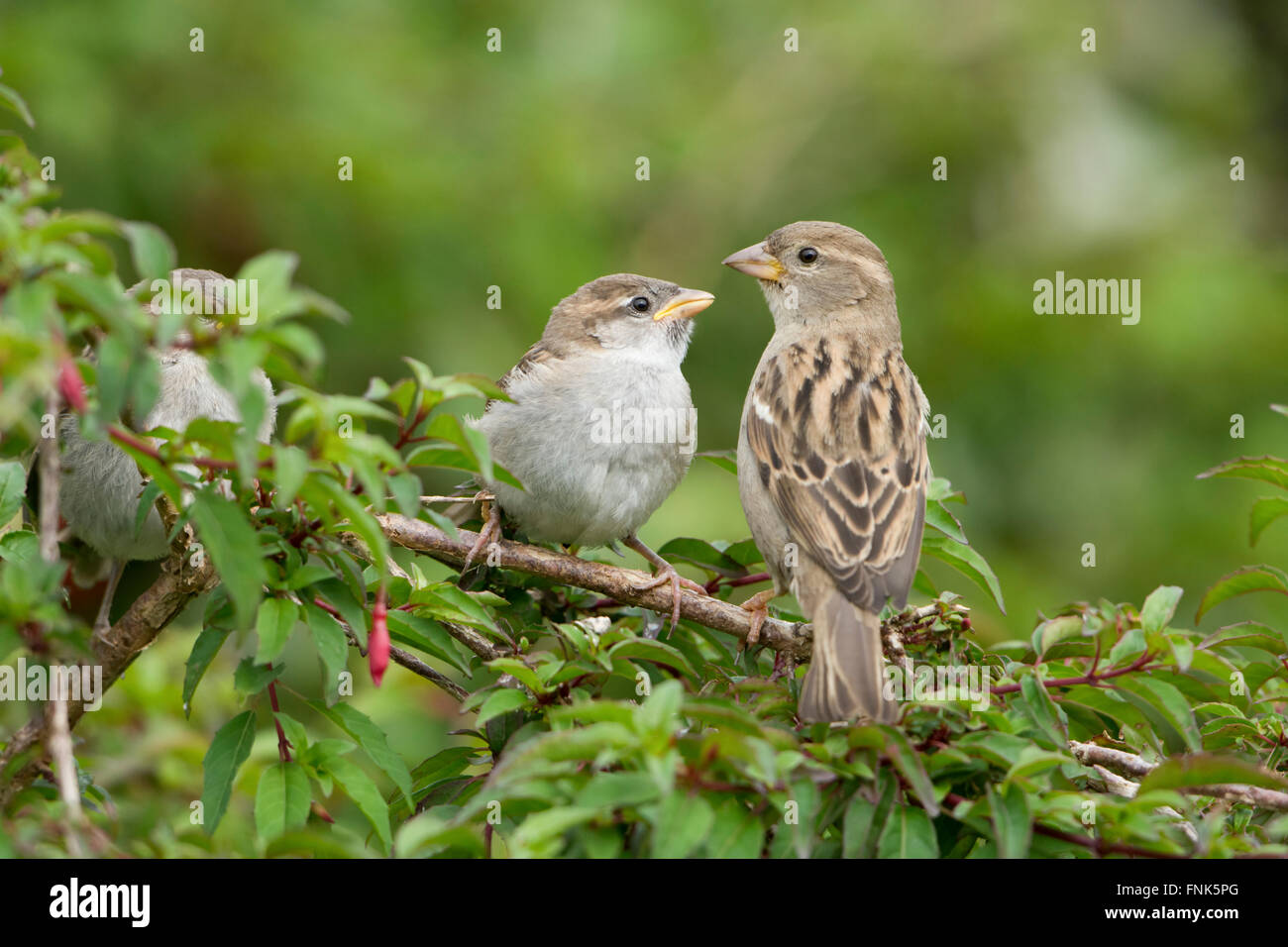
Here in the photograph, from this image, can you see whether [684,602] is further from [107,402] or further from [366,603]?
[107,402]

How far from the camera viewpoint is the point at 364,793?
2795mm

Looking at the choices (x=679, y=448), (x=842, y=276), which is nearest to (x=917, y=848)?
(x=679, y=448)

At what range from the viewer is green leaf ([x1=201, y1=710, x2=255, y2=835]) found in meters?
2.77

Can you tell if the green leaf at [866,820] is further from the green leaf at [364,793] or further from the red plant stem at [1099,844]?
the green leaf at [364,793]

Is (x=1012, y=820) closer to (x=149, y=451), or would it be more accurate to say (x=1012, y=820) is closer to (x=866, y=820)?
(x=866, y=820)

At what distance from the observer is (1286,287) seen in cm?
750

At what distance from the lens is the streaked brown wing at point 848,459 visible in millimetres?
3779

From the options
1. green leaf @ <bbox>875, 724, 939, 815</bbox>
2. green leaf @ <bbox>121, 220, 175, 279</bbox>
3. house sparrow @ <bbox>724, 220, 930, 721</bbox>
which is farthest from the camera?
house sparrow @ <bbox>724, 220, 930, 721</bbox>

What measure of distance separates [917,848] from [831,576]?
1.29 meters

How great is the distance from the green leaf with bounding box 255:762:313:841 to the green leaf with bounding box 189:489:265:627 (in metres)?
0.47

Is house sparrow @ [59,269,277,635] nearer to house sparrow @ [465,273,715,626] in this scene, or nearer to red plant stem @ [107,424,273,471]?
house sparrow @ [465,273,715,626]

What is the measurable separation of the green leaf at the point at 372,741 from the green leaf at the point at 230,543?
1.63 ft
